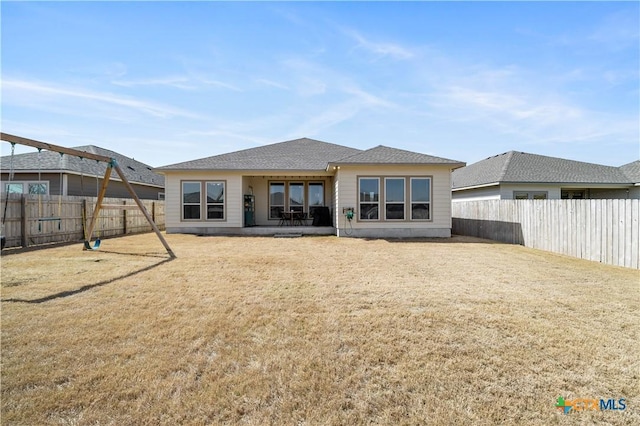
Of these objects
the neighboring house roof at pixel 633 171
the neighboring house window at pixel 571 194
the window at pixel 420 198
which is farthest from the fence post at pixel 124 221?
the neighboring house roof at pixel 633 171

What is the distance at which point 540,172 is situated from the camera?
17.4 meters

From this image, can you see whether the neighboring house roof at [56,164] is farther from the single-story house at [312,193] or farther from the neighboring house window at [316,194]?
the neighboring house window at [316,194]

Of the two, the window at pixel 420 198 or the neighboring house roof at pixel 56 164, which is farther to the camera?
the neighboring house roof at pixel 56 164

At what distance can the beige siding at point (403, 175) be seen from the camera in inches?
483

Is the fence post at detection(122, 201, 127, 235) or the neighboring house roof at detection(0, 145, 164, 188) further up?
the neighboring house roof at detection(0, 145, 164, 188)

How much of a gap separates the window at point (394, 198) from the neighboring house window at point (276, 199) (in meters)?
5.72

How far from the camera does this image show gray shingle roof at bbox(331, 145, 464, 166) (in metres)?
12.0

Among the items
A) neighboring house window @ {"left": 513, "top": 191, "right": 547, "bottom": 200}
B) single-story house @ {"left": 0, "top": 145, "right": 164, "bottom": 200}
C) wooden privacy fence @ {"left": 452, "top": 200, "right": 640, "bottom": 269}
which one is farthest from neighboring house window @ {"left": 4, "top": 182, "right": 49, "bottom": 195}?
neighboring house window @ {"left": 513, "top": 191, "right": 547, "bottom": 200}

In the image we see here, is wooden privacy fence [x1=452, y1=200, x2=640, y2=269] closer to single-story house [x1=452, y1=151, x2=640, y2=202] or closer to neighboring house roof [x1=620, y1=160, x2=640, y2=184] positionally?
single-story house [x1=452, y1=151, x2=640, y2=202]

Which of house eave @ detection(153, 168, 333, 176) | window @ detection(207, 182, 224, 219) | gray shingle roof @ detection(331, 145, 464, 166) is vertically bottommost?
window @ detection(207, 182, 224, 219)

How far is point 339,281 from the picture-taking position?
5457 mm

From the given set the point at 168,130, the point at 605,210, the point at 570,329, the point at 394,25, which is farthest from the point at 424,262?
the point at 168,130

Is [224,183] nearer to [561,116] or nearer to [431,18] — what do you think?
[431,18]

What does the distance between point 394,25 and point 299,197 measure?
346 inches
